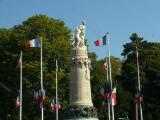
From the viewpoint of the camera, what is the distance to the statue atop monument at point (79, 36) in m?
48.9

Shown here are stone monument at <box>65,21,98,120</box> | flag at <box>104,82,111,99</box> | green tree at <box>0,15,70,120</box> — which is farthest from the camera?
green tree at <box>0,15,70,120</box>

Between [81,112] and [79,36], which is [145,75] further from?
[81,112]

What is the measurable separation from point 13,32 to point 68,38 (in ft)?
25.5

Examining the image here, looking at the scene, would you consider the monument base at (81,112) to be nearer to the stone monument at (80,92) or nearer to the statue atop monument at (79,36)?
the stone monument at (80,92)

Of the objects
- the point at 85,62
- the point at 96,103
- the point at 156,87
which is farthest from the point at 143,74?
the point at 85,62

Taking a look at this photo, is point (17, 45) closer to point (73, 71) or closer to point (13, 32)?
point (13, 32)

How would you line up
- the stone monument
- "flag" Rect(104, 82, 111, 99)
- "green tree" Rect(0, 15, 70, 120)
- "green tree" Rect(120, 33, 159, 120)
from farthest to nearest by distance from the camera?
"green tree" Rect(120, 33, 159, 120)
"green tree" Rect(0, 15, 70, 120)
"flag" Rect(104, 82, 111, 99)
the stone monument

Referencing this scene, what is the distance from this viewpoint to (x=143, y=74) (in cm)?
7425

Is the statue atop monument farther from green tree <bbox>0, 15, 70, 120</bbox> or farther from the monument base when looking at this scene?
green tree <bbox>0, 15, 70, 120</bbox>

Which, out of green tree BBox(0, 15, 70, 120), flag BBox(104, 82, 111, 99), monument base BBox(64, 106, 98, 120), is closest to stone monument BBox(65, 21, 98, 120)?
monument base BBox(64, 106, 98, 120)

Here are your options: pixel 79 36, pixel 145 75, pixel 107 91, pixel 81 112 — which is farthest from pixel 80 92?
pixel 145 75

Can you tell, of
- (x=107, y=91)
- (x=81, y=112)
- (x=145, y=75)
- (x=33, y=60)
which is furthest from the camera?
(x=145, y=75)

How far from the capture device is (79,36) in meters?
49.2

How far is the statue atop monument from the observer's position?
160 feet
